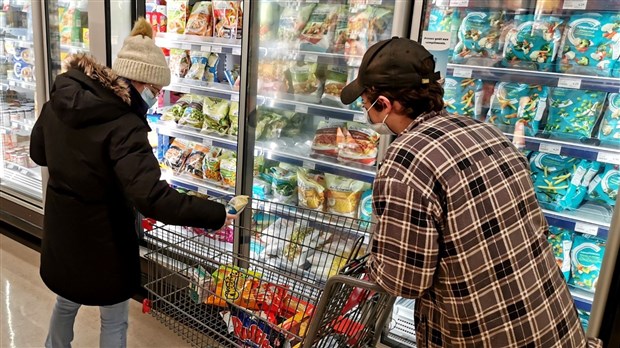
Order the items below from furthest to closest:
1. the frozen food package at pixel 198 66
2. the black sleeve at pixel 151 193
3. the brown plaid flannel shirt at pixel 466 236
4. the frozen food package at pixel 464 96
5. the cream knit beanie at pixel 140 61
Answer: the frozen food package at pixel 198 66
the frozen food package at pixel 464 96
the cream knit beanie at pixel 140 61
the black sleeve at pixel 151 193
the brown plaid flannel shirt at pixel 466 236

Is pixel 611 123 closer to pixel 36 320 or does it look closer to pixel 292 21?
pixel 292 21

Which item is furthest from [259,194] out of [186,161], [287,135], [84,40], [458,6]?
[84,40]

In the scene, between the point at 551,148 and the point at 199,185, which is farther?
the point at 199,185

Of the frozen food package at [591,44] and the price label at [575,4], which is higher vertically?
the price label at [575,4]

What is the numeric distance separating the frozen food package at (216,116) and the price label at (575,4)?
1930 millimetres

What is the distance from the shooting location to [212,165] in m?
3.14

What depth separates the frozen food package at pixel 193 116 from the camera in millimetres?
3139

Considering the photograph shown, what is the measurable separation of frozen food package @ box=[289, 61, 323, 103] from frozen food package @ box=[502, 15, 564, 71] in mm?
1058

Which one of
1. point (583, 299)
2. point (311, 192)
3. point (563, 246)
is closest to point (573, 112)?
point (563, 246)

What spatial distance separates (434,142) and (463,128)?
104 mm

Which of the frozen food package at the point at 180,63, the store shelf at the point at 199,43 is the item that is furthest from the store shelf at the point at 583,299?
the frozen food package at the point at 180,63

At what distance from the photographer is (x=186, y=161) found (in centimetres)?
328

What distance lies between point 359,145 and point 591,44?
1131 mm

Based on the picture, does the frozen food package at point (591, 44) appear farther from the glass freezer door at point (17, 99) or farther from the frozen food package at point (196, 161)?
the glass freezer door at point (17, 99)
